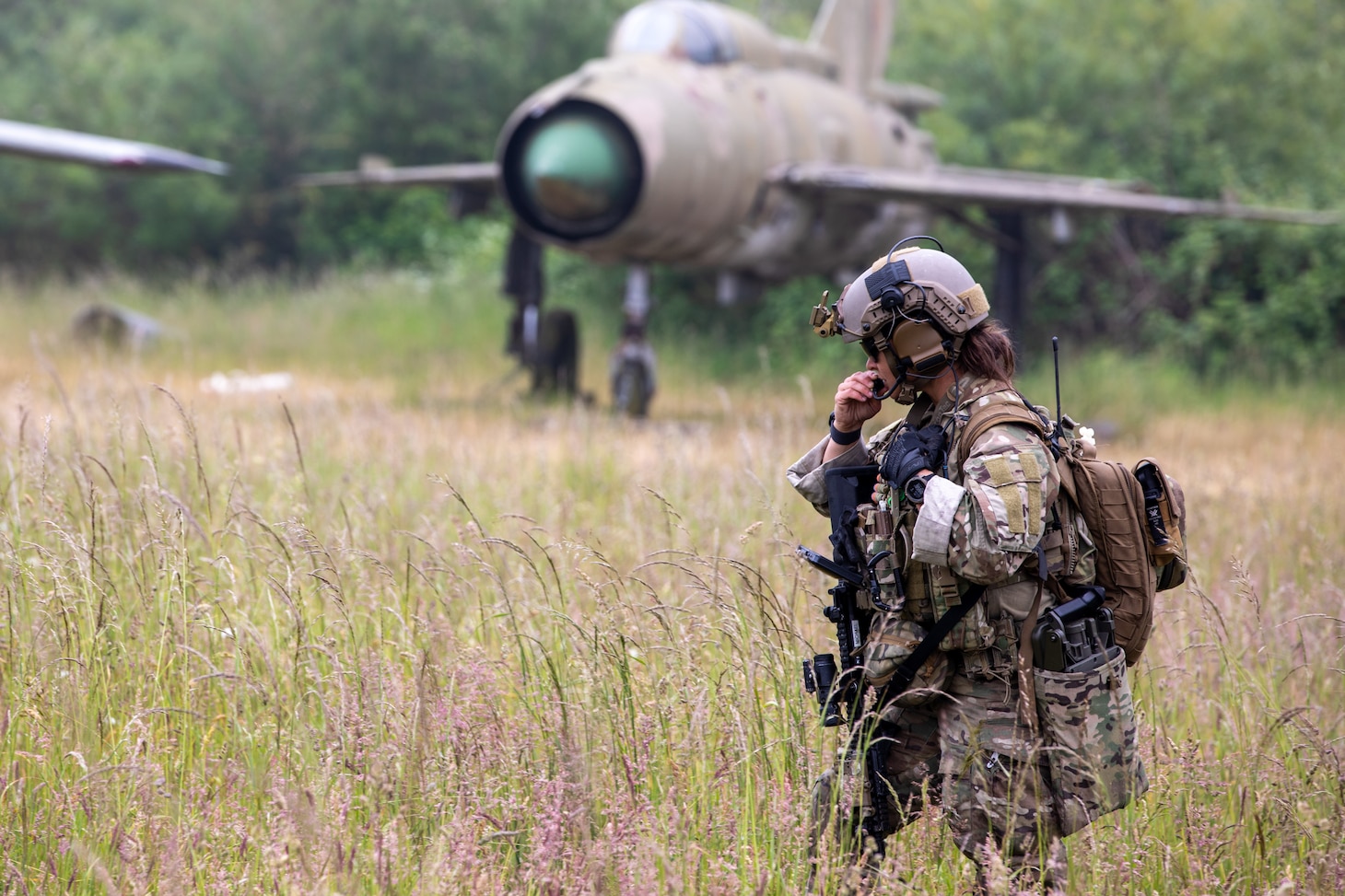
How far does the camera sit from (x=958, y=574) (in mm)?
2906

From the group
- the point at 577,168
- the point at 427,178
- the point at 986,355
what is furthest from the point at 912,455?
the point at 427,178

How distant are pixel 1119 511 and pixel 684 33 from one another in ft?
30.5

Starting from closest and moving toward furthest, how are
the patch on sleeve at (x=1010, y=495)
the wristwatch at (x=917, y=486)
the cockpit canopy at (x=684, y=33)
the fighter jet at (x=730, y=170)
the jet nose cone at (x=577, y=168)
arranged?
the patch on sleeve at (x=1010, y=495) < the wristwatch at (x=917, y=486) < the jet nose cone at (x=577, y=168) < the fighter jet at (x=730, y=170) < the cockpit canopy at (x=684, y=33)

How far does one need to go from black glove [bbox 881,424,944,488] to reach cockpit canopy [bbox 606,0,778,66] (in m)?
8.86

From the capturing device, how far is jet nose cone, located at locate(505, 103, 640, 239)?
33.2 ft

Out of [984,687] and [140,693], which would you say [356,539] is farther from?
[984,687]

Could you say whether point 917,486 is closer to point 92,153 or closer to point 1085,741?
point 1085,741

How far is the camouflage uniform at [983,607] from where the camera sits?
2.79 metres

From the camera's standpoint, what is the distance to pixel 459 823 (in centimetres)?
301

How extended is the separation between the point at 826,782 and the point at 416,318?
16.2 m

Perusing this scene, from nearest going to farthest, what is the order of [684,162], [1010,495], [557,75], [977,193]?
1. [1010,495]
2. [684,162]
3. [977,193]
4. [557,75]

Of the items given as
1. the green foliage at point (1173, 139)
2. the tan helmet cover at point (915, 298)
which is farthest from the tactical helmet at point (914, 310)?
the green foliage at point (1173, 139)

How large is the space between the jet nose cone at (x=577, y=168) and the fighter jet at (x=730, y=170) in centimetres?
1

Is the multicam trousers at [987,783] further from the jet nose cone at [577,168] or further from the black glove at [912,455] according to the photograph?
the jet nose cone at [577,168]
